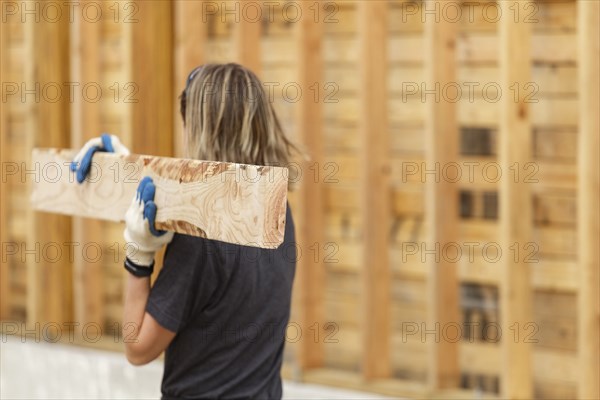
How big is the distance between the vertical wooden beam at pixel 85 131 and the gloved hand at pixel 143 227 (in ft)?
6.01

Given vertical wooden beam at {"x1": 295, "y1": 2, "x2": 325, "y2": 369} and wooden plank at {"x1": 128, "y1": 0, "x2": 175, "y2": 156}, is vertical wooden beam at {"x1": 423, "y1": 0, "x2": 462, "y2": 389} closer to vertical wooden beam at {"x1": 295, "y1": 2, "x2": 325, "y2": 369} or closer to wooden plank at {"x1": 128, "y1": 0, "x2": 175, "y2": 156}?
vertical wooden beam at {"x1": 295, "y1": 2, "x2": 325, "y2": 369}

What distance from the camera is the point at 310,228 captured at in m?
2.84

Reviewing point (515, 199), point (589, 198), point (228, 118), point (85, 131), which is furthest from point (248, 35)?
point (228, 118)

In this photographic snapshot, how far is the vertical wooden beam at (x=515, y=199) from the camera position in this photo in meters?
2.38

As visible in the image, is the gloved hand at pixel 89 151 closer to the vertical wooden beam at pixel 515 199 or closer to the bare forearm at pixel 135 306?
the bare forearm at pixel 135 306

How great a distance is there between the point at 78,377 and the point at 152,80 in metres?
1.01

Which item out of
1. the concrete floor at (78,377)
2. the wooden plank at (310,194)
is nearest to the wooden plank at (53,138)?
the concrete floor at (78,377)

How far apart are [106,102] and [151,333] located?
2.25 m

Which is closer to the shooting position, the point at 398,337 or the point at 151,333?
the point at 151,333

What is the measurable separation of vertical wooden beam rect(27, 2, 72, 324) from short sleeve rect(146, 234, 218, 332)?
1924 mm

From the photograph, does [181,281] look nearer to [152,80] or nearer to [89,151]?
[89,151]

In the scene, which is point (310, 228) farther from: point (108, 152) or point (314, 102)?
point (108, 152)

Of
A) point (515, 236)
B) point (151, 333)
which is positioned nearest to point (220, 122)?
point (151, 333)

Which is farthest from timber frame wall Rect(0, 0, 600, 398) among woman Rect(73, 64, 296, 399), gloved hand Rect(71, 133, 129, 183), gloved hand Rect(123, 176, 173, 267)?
gloved hand Rect(123, 176, 173, 267)
